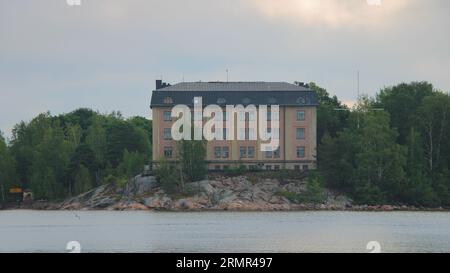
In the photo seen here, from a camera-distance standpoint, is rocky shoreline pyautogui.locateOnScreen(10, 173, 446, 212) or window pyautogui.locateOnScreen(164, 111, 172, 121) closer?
rocky shoreline pyautogui.locateOnScreen(10, 173, 446, 212)

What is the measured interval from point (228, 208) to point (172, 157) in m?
10.8

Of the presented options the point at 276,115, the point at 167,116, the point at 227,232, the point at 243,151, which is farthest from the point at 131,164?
the point at 227,232

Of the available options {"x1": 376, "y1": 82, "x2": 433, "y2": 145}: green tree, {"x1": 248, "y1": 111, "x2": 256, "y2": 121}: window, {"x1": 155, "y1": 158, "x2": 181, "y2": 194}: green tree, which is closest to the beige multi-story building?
{"x1": 248, "y1": 111, "x2": 256, "y2": 121}: window

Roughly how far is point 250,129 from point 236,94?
144 inches

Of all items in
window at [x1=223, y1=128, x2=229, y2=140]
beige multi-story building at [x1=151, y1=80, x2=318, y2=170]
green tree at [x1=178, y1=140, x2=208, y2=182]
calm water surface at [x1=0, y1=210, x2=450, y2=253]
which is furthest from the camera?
window at [x1=223, y1=128, x2=229, y2=140]

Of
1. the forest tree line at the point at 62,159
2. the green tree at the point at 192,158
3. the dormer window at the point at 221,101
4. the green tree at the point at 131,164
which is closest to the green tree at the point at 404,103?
the dormer window at the point at 221,101

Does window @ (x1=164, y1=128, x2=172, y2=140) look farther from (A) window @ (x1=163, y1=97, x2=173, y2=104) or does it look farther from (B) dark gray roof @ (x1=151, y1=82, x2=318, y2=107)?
(A) window @ (x1=163, y1=97, x2=173, y2=104)

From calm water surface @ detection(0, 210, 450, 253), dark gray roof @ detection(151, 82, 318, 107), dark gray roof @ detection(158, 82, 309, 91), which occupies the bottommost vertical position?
calm water surface @ detection(0, 210, 450, 253)

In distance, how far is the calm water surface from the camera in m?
48.6

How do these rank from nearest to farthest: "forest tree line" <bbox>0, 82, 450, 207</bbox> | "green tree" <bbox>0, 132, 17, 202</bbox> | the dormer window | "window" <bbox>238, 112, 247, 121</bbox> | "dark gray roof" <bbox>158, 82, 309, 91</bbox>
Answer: "forest tree line" <bbox>0, 82, 450, 207</bbox> < the dormer window < "window" <bbox>238, 112, 247, 121</bbox> < "dark gray roof" <bbox>158, 82, 309, 91</bbox> < "green tree" <bbox>0, 132, 17, 202</bbox>

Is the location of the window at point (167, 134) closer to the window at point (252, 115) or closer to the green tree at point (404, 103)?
the window at point (252, 115)

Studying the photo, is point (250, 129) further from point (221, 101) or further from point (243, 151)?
point (221, 101)

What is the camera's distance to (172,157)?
321ft

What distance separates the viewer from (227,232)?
191 ft
